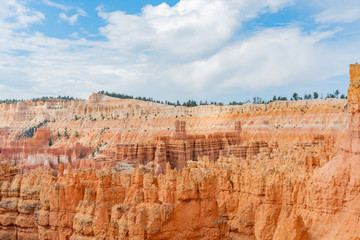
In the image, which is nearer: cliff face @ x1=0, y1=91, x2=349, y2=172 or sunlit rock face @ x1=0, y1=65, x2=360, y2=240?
sunlit rock face @ x1=0, y1=65, x2=360, y2=240

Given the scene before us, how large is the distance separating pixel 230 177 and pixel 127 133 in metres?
65.8

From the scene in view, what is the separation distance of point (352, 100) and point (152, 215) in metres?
6.04

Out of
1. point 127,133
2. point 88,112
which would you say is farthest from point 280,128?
point 88,112

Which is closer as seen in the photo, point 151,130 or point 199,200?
→ point 199,200

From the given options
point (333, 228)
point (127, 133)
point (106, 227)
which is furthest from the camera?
point (127, 133)

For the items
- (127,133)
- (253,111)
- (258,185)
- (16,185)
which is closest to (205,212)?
(258,185)

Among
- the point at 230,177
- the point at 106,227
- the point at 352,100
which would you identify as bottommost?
the point at 106,227

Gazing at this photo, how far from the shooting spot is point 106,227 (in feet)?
31.4

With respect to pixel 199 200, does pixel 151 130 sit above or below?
above

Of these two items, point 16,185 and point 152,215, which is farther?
point 16,185

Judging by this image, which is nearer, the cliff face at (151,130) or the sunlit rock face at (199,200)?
the sunlit rock face at (199,200)

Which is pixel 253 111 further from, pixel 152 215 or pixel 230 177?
pixel 152 215

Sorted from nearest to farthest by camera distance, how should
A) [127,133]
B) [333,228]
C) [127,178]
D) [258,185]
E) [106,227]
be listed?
[333,228], [106,227], [258,185], [127,178], [127,133]

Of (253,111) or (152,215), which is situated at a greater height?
(253,111)
